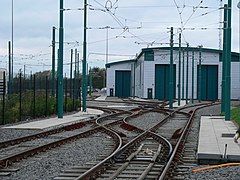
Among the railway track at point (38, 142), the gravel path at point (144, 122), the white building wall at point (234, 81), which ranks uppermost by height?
the white building wall at point (234, 81)

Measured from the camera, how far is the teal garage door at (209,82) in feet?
306

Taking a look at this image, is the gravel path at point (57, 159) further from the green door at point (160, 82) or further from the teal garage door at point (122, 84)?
the teal garage door at point (122, 84)

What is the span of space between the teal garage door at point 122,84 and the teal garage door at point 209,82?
23.1m

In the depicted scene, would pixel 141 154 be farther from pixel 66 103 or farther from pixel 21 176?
pixel 66 103

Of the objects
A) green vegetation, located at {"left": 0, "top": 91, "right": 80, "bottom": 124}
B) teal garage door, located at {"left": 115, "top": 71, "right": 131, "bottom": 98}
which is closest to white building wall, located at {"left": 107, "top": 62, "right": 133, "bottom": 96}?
teal garage door, located at {"left": 115, "top": 71, "right": 131, "bottom": 98}

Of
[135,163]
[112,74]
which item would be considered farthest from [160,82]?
[135,163]

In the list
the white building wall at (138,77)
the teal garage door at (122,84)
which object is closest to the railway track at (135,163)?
the white building wall at (138,77)

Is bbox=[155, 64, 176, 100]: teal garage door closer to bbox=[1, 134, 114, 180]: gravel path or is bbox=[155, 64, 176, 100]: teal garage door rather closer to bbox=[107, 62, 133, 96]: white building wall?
bbox=[107, 62, 133, 96]: white building wall

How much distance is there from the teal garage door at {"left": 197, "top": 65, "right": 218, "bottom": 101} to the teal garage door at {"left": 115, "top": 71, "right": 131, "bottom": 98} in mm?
23073

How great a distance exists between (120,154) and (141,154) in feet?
2.40

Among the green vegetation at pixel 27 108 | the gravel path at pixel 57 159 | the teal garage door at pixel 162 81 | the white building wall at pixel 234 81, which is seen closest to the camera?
the gravel path at pixel 57 159

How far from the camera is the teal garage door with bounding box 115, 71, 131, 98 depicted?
373ft

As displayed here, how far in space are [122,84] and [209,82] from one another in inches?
990

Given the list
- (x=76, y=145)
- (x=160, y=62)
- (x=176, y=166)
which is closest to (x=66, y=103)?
(x=76, y=145)
